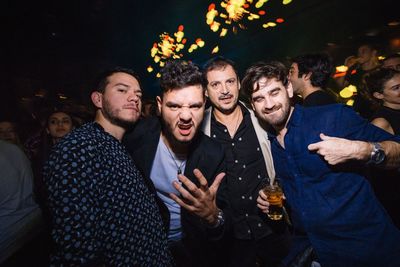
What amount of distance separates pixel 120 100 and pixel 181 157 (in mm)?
859

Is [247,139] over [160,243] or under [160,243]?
over

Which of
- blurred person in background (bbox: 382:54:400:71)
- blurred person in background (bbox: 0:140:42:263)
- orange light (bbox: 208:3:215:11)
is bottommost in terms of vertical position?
blurred person in background (bbox: 0:140:42:263)

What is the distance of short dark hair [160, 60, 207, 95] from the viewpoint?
2162 millimetres

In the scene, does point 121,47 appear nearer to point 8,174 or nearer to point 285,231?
point 8,174

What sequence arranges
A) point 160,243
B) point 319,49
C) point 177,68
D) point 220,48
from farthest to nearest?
point 220,48
point 319,49
point 177,68
point 160,243

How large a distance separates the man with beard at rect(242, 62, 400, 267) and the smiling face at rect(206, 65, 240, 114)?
0.98m

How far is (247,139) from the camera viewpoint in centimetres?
265

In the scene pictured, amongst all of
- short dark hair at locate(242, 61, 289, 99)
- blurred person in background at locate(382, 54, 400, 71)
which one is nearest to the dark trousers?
short dark hair at locate(242, 61, 289, 99)

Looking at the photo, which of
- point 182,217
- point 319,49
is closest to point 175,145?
point 182,217

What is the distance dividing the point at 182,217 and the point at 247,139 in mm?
1154

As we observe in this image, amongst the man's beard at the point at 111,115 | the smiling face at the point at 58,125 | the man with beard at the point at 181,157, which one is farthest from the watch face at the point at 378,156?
the smiling face at the point at 58,125

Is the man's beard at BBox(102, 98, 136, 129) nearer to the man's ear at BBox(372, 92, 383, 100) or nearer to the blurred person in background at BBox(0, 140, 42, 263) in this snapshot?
the blurred person in background at BBox(0, 140, 42, 263)

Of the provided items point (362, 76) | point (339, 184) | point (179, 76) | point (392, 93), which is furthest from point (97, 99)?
point (362, 76)

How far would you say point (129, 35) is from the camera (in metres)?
15.9
